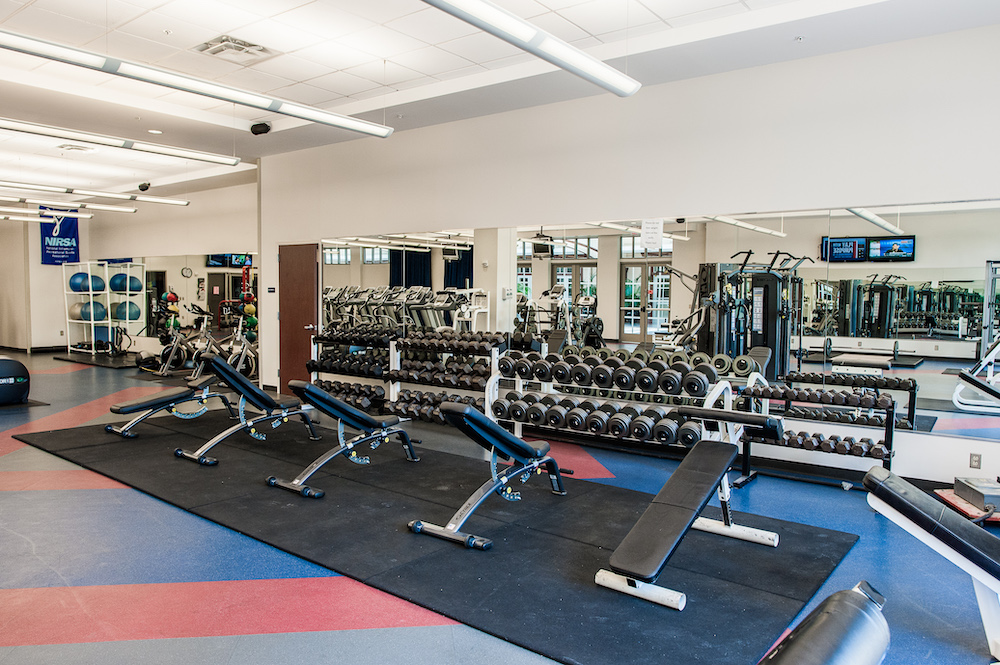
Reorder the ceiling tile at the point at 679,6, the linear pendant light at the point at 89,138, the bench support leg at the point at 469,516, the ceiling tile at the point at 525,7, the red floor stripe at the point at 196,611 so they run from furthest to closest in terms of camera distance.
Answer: the linear pendant light at the point at 89,138
the ceiling tile at the point at 525,7
the ceiling tile at the point at 679,6
the bench support leg at the point at 469,516
the red floor stripe at the point at 196,611

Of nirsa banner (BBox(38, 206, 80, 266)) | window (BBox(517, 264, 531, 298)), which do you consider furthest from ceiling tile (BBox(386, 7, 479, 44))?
nirsa banner (BBox(38, 206, 80, 266))

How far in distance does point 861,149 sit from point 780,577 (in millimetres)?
2969

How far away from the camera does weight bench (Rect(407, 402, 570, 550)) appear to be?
3.34 m

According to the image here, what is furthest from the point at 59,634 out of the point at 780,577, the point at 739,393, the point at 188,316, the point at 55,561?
the point at 188,316

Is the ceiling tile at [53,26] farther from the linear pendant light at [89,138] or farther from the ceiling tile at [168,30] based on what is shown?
the linear pendant light at [89,138]

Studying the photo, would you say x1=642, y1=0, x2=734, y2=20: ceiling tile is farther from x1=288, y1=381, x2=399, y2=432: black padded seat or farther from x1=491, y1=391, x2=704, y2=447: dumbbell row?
x1=288, y1=381, x2=399, y2=432: black padded seat

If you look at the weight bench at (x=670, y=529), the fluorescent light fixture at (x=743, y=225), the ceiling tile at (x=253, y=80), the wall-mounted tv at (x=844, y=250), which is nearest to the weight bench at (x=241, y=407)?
the ceiling tile at (x=253, y=80)

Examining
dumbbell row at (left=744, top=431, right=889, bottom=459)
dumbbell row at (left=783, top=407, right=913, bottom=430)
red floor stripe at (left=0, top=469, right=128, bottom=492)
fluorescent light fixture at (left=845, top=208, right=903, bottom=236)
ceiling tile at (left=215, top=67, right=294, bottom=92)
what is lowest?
red floor stripe at (left=0, top=469, right=128, bottom=492)

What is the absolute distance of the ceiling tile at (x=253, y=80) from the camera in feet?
18.3

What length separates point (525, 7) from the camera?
4250mm

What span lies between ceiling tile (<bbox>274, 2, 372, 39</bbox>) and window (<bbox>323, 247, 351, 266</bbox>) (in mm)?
3063

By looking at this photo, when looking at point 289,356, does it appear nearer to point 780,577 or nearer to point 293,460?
point 293,460

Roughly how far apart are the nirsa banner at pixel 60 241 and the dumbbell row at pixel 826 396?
13.0 m

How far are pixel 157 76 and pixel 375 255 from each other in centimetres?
316
